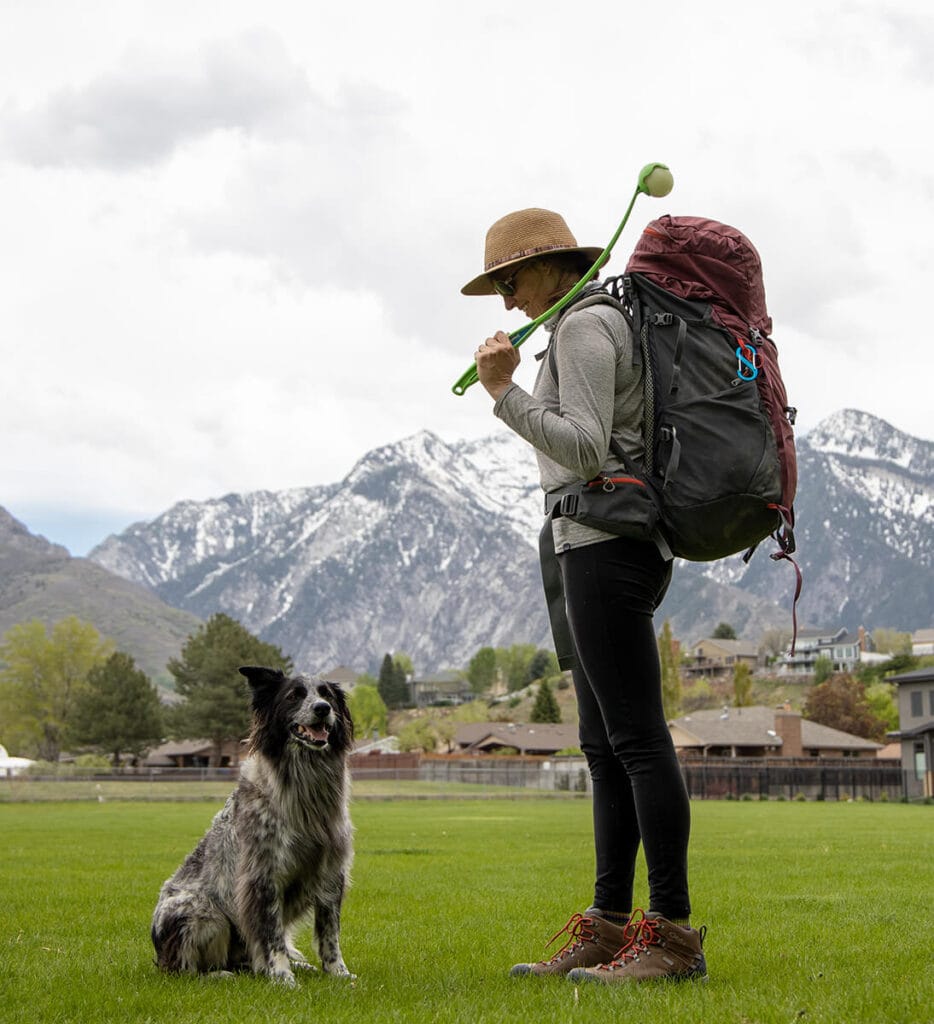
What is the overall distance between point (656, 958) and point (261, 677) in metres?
2.04

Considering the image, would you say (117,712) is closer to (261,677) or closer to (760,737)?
(760,737)

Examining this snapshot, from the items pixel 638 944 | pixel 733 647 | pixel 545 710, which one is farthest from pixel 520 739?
pixel 733 647

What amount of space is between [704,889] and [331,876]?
4.57 meters

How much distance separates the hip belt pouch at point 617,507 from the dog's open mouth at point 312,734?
1.60 meters

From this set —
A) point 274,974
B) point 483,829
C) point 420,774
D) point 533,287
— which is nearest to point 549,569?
point 533,287

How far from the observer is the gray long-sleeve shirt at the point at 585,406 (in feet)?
13.2

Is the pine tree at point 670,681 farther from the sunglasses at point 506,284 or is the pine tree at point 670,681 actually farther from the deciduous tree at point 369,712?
the sunglasses at point 506,284

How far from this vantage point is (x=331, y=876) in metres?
4.99

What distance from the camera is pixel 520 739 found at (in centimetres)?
9894


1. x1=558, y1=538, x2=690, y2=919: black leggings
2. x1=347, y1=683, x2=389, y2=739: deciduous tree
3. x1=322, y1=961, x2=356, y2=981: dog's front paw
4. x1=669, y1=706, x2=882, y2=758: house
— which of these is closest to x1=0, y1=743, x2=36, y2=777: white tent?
x1=669, y1=706, x2=882, y2=758: house

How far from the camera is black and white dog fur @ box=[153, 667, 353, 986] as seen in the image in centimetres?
480

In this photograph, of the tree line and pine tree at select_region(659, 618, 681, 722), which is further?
pine tree at select_region(659, 618, 681, 722)

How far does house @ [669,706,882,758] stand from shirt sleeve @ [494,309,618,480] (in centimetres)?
7987

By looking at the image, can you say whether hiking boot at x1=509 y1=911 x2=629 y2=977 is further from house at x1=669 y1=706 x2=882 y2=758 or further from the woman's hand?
house at x1=669 y1=706 x2=882 y2=758
